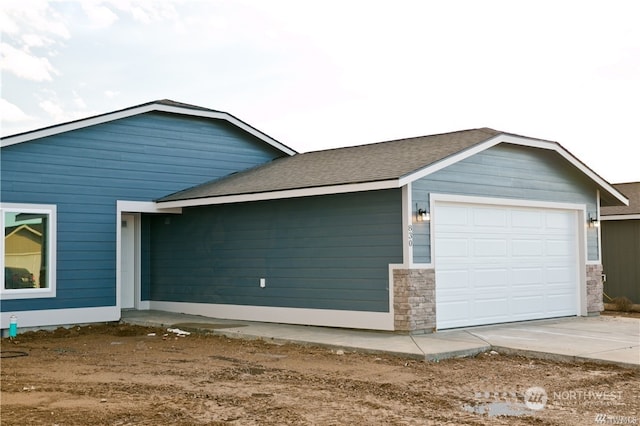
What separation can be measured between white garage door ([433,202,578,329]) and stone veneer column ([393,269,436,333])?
0.94 ft

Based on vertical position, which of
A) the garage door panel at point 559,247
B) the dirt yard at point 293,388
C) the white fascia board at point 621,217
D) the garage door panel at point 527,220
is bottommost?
the dirt yard at point 293,388

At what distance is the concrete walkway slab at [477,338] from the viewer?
9.42 m

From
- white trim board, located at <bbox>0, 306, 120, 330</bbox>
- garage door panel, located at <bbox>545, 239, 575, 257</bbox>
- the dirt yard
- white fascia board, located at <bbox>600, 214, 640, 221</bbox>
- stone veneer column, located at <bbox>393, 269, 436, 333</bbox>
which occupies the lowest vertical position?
the dirt yard

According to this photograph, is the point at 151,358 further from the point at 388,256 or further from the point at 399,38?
the point at 399,38

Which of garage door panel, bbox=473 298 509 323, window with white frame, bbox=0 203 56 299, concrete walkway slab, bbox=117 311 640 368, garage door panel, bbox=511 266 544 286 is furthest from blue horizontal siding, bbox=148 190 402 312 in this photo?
garage door panel, bbox=511 266 544 286

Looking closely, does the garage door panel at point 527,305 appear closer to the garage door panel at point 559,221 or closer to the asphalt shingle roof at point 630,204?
the garage door panel at point 559,221

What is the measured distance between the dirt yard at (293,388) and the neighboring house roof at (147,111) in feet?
13.0

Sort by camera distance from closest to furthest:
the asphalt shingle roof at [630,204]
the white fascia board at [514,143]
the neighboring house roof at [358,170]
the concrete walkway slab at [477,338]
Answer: the concrete walkway slab at [477,338]
the white fascia board at [514,143]
the neighboring house roof at [358,170]
the asphalt shingle roof at [630,204]

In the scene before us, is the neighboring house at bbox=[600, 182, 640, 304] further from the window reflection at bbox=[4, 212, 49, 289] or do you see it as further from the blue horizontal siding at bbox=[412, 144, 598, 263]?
the window reflection at bbox=[4, 212, 49, 289]

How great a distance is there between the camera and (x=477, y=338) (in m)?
10.7

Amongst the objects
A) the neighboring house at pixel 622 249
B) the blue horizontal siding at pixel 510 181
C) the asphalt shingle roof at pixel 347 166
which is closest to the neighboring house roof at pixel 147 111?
the asphalt shingle roof at pixel 347 166

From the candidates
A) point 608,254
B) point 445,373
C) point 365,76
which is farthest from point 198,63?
point 608,254

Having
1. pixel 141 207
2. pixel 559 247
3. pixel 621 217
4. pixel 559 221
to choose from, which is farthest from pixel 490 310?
pixel 621 217

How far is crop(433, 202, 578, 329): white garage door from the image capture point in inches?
469
